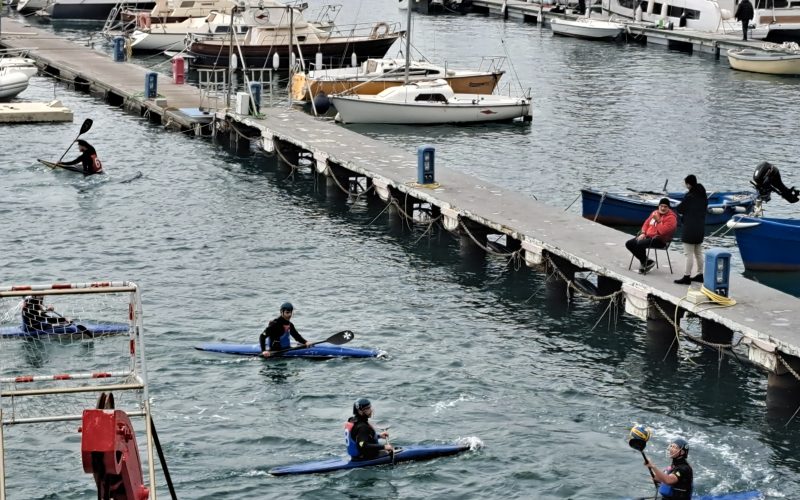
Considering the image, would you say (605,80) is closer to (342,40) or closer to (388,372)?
(342,40)

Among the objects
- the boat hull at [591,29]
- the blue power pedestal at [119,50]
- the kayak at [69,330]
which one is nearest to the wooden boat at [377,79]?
the blue power pedestal at [119,50]

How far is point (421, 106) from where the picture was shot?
53.0 m

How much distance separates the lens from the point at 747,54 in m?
71.2

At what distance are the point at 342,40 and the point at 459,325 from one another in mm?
42246

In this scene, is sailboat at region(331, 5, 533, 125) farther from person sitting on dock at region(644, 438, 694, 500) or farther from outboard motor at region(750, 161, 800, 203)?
person sitting on dock at region(644, 438, 694, 500)

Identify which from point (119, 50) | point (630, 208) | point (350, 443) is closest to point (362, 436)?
point (350, 443)

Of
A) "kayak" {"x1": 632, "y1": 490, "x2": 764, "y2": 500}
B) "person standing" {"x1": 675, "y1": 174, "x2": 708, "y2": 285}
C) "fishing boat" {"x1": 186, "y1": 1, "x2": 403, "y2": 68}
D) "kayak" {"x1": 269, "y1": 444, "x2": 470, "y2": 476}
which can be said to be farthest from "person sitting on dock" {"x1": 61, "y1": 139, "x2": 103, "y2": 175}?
"kayak" {"x1": 632, "y1": 490, "x2": 764, "y2": 500}

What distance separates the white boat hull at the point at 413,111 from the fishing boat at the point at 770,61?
68.2 feet

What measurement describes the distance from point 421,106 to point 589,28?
34064mm

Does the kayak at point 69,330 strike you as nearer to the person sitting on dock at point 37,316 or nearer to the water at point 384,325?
the person sitting on dock at point 37,316

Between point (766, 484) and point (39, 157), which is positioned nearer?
point (766, 484)

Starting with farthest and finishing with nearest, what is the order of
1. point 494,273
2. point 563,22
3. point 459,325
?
point 563,22 < point 494,273 < point 459,325

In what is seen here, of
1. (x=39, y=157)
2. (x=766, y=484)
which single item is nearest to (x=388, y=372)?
(x=766, y=484)

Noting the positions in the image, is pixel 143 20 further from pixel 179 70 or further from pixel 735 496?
pixel 735 496
